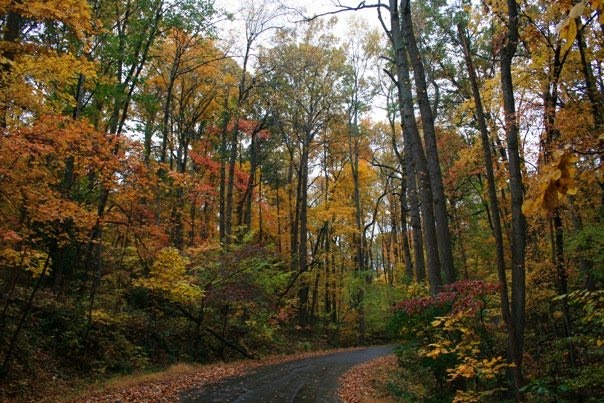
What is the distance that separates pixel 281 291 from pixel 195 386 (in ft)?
38.5

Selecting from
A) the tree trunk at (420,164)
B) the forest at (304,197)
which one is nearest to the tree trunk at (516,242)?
the forest at (304,197)

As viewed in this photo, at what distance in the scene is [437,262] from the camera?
9492 mm

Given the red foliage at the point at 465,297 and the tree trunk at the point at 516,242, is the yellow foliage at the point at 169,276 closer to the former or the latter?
the red foliage at the point at 465,297

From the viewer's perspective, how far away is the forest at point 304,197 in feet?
23.1

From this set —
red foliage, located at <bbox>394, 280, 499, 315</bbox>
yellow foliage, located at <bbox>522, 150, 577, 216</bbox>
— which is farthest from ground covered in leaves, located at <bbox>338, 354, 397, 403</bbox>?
yellow foliage, located at <bbox>522, 150, 577, 216</bbox>

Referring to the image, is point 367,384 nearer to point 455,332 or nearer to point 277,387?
point 277,387

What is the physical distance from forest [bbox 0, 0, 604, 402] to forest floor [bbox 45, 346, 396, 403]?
1.18 m

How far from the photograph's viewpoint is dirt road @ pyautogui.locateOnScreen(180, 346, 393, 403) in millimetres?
9281

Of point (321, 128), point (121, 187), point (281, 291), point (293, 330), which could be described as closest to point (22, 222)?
point (121, 187)

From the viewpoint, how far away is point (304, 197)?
26.8m

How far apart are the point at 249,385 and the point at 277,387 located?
0.75 m

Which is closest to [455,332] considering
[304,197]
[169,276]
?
[169,276]

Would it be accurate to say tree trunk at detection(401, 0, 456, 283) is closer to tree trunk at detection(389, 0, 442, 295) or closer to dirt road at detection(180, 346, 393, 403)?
tree trunk at detection(389, 0, 442, 295)

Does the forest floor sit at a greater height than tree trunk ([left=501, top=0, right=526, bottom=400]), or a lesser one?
lesser
